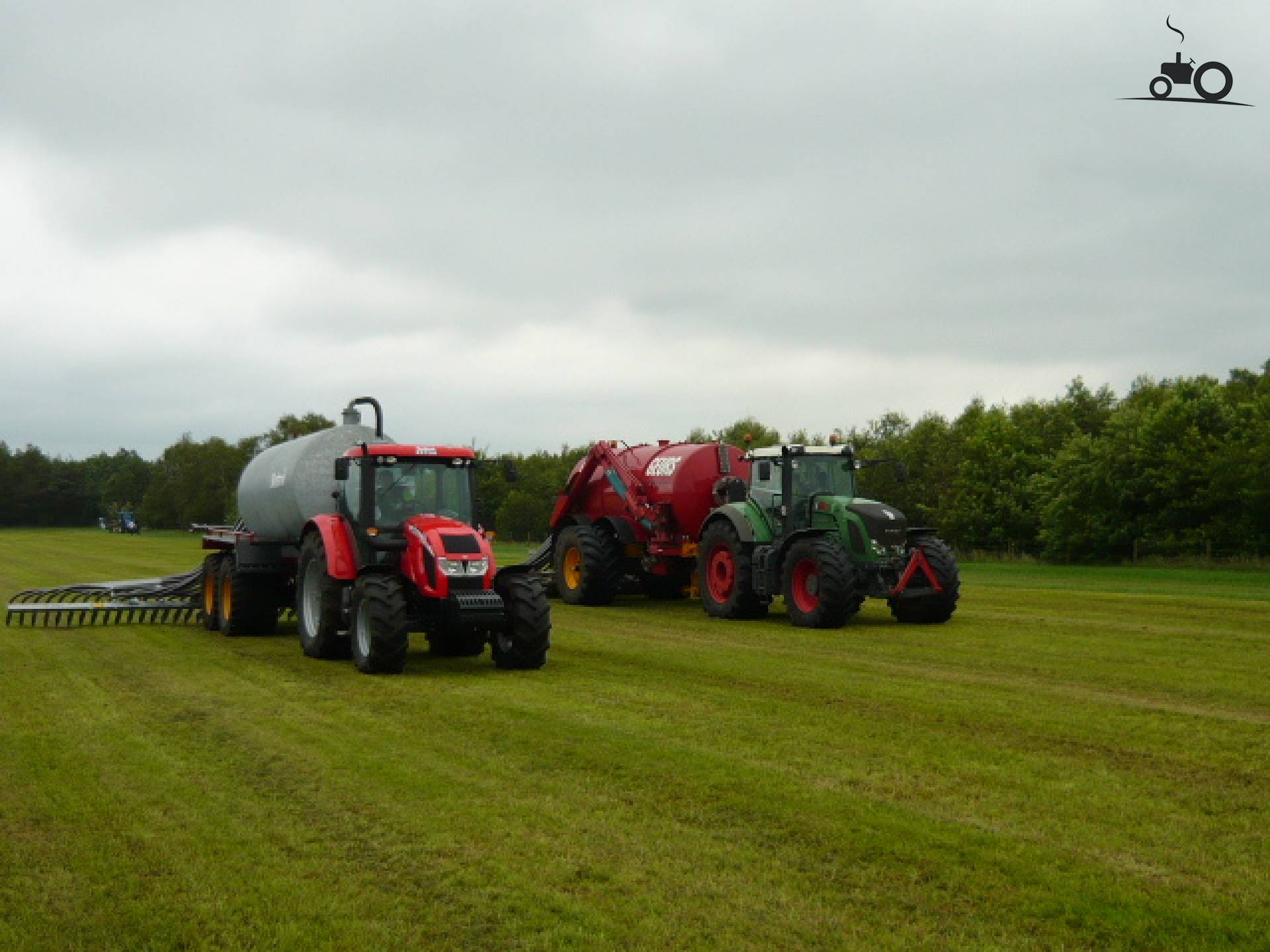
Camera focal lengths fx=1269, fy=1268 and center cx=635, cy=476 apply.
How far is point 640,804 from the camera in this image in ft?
23.9

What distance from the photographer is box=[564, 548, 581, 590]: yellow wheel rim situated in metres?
22.6

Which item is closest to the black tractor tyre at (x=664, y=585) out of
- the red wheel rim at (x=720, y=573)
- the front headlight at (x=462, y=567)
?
the red wheel rim at (x=720, y=573)

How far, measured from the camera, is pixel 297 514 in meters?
15.7

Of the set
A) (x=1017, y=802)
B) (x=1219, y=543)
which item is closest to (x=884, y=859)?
(x=1017, y=802)

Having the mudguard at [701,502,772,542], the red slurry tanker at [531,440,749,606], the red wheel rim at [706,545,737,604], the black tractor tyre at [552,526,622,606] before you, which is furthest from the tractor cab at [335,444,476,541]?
the black tractor tyre at [552,526,622,606]

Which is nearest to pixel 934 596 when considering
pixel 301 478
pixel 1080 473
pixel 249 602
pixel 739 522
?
pixel 739 522

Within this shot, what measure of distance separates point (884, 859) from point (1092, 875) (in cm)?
96

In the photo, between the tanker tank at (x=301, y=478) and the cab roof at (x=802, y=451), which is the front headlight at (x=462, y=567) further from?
the cab roof at (x=802, y=451)

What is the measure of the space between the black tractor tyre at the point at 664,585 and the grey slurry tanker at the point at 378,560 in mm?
7591

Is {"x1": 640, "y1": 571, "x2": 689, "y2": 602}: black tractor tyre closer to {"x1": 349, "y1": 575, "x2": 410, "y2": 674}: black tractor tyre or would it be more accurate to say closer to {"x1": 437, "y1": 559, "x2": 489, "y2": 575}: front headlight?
{"x1": 437, "y1": 559, "x2": 489, "y2": 575}: front headlight

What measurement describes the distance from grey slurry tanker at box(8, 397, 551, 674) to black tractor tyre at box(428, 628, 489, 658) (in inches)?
0.7

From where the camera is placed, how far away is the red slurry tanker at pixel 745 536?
1745 cm

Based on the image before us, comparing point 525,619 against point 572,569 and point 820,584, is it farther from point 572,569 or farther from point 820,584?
point 572,569

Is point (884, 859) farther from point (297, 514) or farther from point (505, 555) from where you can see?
point (505, 555)
